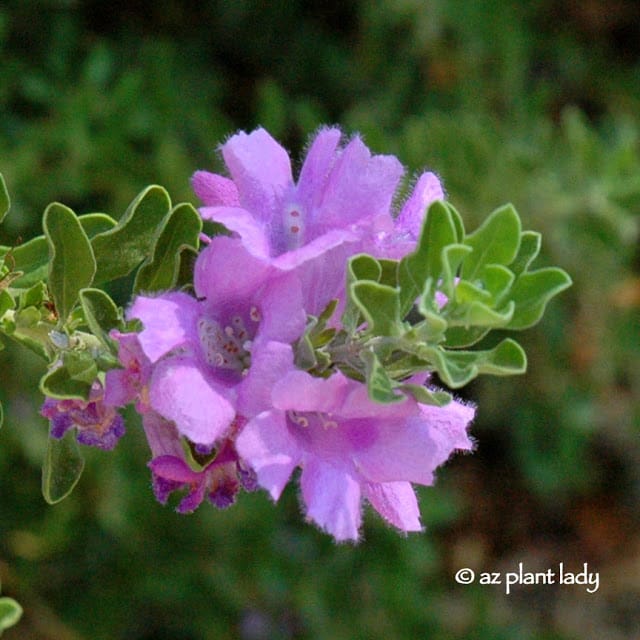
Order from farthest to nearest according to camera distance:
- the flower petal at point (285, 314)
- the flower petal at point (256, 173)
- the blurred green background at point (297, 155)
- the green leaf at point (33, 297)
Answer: the blurred green background at point (297, 155), the green leaf at point (33, 297), the flower petal at point (256, 173), the flower petal at point (285, 314)

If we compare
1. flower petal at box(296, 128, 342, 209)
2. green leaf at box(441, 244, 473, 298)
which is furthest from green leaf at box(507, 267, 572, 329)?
flower petal at box(296, 128, 342, 209)

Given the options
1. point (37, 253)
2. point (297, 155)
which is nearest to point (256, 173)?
point (37, 253)

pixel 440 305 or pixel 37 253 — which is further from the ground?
pixel 440 305

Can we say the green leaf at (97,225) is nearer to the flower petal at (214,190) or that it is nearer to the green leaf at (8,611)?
the flower petal at (214,190)

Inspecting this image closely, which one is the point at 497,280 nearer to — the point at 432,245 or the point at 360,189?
the point at 432,245

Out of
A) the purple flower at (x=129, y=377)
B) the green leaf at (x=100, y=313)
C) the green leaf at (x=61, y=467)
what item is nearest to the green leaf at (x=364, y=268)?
the purple flower at (x=129, y=377)

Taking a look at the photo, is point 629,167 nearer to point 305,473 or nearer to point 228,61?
point 228,61
